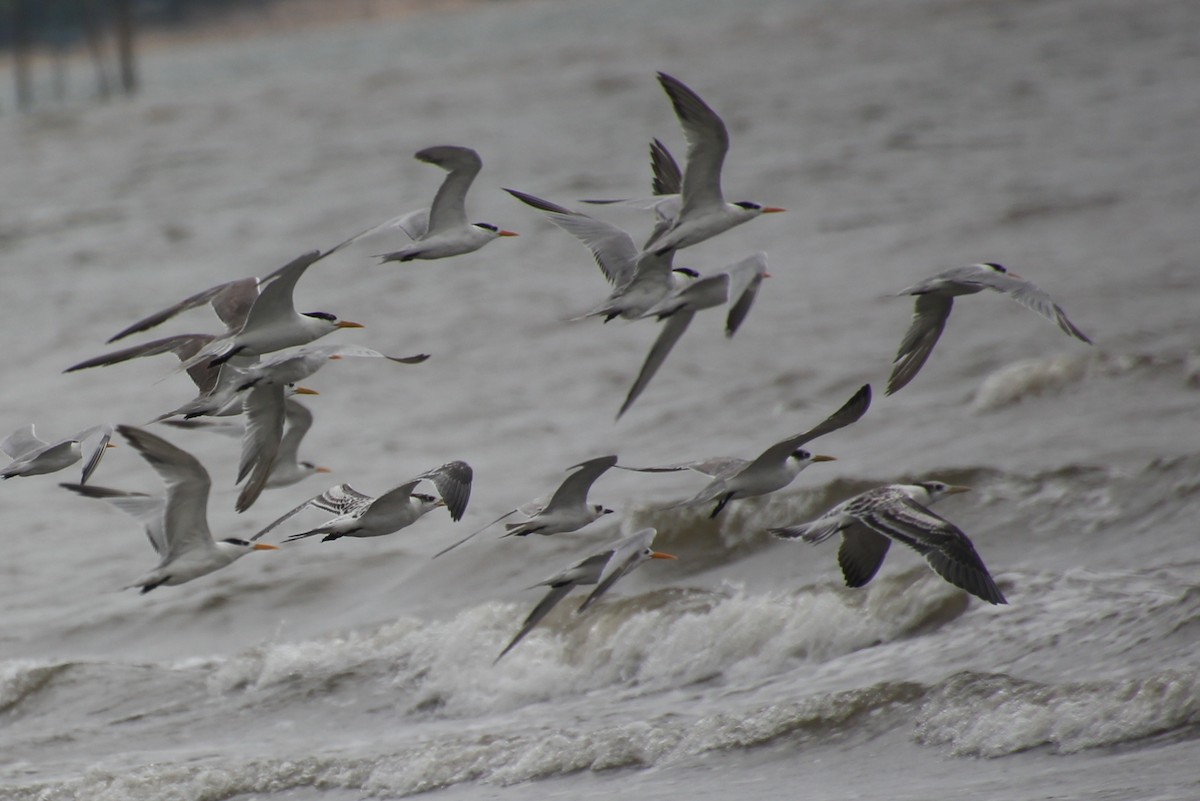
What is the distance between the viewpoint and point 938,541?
7.64m

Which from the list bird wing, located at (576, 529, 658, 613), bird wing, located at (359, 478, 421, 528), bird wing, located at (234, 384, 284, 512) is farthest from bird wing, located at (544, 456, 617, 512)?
bird wing, located at (234, 384, 284, 512)

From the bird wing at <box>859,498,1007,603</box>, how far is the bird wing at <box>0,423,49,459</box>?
4212 millimetres

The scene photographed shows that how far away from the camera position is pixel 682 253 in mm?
21984

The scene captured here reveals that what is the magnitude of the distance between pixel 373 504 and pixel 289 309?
38.8 inches

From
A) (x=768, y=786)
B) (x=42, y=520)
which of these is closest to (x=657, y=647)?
(x=768, y=786)

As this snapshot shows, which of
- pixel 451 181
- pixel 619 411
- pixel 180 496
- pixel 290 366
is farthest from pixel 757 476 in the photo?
pixel 180 496

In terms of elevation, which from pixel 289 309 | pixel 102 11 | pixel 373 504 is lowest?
pixel 102 11

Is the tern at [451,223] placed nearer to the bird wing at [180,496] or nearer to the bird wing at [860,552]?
the bird wing at [180,496]

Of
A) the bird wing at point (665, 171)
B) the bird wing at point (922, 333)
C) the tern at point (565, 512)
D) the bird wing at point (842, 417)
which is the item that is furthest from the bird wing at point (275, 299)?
the bird wing at point (922, 333)

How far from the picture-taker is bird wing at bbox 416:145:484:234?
835 cm

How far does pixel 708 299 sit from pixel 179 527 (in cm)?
283

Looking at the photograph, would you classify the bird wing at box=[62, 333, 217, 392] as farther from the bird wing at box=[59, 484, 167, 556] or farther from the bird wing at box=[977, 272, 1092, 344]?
the bird wing at box=[977, 272, 1092, 344]

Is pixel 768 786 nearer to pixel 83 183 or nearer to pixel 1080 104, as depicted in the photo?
pixel 1080 104

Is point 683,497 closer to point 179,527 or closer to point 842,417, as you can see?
point 179,527
